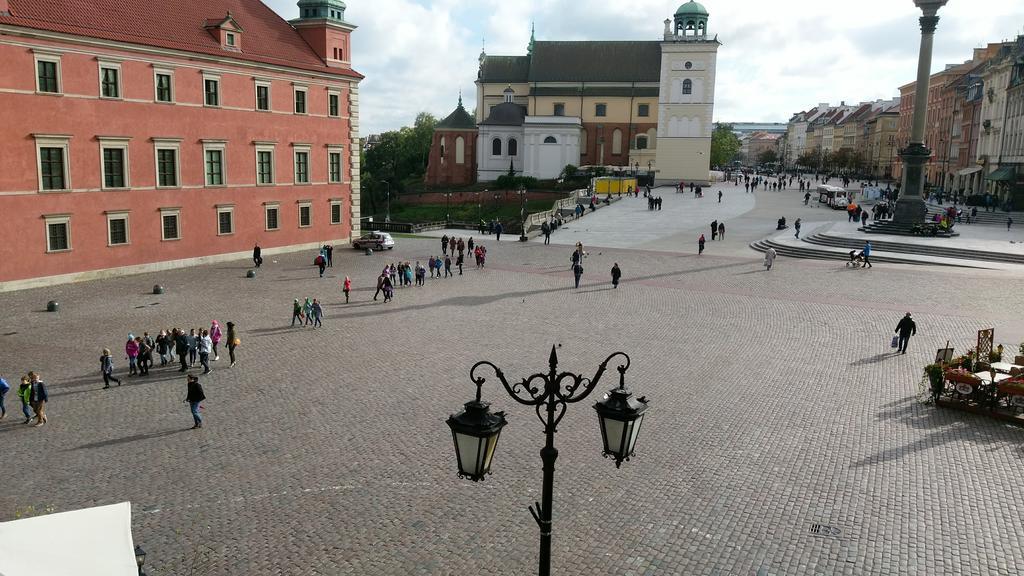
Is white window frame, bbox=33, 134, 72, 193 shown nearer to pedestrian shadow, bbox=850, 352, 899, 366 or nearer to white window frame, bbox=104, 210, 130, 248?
white window frame, bbox=104, 210, 130, 248

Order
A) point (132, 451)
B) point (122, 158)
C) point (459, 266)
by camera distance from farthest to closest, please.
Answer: point (459, 266) < point (122, 158) < point (132, 451)

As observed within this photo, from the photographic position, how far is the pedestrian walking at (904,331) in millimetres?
20859

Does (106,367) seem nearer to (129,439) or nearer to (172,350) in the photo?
(172,350)

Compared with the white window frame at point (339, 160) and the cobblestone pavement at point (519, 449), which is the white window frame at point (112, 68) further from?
the white window frame at point (339, 160)

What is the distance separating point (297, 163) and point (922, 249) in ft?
106

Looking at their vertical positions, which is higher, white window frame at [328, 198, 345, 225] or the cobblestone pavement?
white window frame at [328, 198, 345, 225]

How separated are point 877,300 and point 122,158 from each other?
29.6 meters

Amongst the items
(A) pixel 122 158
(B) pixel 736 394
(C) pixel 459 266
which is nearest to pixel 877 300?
(B) pixel 736 394

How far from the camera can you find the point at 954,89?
8181cm

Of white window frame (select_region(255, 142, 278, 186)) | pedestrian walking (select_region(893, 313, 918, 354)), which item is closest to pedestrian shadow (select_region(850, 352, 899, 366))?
pedestrian walking (select_region(893, 313, 918, 354))

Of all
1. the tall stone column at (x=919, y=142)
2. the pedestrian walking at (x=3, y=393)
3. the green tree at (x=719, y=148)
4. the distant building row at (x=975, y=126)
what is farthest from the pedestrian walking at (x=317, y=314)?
the green tree at (x=719, y=148)

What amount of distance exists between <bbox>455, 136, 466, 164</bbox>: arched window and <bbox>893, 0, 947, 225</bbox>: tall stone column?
180 ft

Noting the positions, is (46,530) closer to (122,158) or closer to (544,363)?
(544,363)

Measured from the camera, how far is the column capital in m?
43.4
